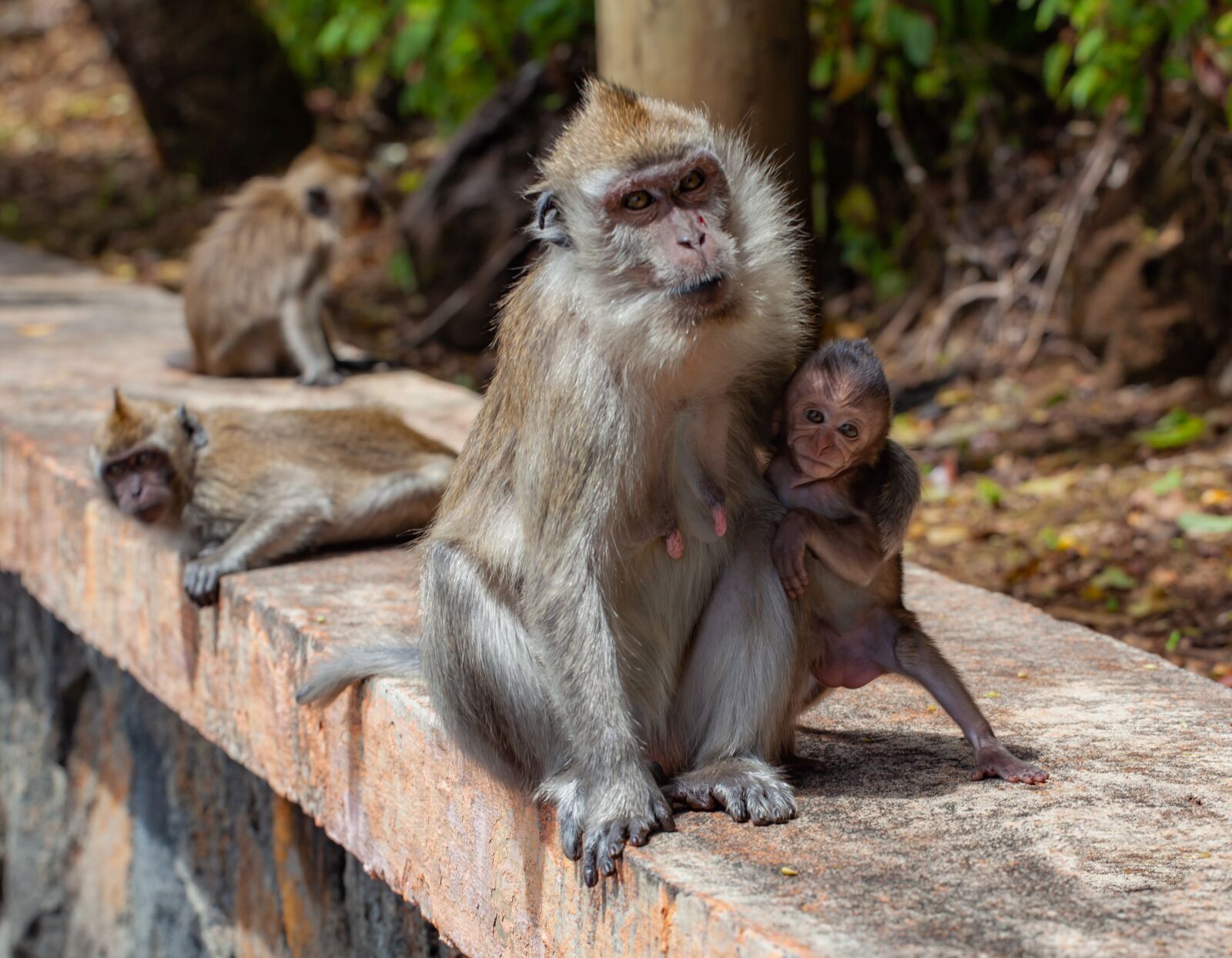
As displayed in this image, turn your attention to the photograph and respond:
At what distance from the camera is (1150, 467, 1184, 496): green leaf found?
5711mm

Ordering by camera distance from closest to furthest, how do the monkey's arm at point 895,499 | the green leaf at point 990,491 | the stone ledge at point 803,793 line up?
1. the stone ledge at point 803,793
2. the monkey's arm at point 895,499
3. the green leaf at point 990,491

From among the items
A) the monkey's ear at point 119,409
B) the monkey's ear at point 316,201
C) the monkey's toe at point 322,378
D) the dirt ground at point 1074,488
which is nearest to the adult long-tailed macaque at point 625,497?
the monkey's ear at point 119,409

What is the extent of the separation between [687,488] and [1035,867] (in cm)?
90

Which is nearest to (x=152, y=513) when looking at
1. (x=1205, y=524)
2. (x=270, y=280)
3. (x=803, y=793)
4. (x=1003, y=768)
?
(x=803, y=793)

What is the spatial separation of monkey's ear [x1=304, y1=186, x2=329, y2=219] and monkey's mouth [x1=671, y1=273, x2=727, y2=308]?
523 cm

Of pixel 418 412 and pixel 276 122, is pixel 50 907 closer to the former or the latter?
pixel 418 412

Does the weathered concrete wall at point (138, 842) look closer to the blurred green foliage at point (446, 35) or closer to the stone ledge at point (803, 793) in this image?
the stone ledge at point (803, 793)

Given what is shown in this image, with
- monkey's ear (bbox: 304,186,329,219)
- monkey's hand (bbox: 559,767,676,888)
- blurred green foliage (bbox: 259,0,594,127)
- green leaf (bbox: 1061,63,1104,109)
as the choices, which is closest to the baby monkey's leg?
monkey's hand (bbox: 559,767,676,888)

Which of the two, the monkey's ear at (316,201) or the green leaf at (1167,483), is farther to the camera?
the monkey's ear at (316,201)

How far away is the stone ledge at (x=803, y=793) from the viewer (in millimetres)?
2262

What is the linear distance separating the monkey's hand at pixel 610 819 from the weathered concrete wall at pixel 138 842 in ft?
3.48

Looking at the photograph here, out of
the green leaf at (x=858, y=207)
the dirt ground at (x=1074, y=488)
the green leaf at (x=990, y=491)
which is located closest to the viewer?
the dirt ground at (x=1074, y=488)

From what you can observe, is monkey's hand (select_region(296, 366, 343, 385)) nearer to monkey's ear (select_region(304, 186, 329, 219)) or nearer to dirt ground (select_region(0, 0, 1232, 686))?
monkey's ear (select_region(304, 186, 329, 219))

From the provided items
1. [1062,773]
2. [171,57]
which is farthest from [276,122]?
[1062,773]
